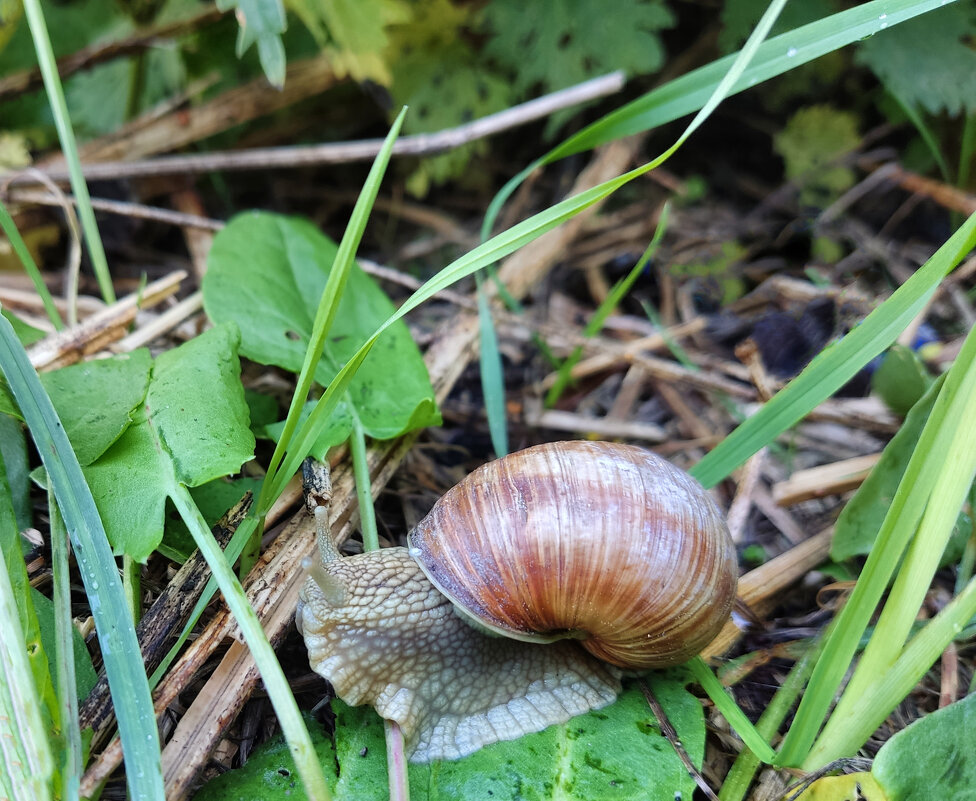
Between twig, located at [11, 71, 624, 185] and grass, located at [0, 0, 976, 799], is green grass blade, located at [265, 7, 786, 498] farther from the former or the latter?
twig, located at [11, 71, 624, 185]

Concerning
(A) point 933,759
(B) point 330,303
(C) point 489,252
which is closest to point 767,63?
(C) point 489,252

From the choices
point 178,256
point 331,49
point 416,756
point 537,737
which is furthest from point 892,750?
point 178,256

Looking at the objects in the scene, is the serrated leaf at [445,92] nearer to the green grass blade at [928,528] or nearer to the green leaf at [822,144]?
the green leaf at [822,144]

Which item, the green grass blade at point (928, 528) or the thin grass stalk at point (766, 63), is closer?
the green grass blade at point (928, 528)

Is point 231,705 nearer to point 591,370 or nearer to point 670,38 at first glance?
point 591,370

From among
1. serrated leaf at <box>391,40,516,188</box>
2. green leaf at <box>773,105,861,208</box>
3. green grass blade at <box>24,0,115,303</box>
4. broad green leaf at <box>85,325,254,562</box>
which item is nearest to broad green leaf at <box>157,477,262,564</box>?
broad green leaf at <box>85,325,254,562</box>

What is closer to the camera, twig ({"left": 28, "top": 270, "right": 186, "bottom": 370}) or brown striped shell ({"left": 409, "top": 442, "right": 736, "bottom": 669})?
brown striped shell ({"left": 409, "top": 442, "right": 736, "bottom": 669})

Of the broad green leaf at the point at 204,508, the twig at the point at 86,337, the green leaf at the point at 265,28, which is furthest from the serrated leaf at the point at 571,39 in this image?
the broad green leaf at the point at 204,508
